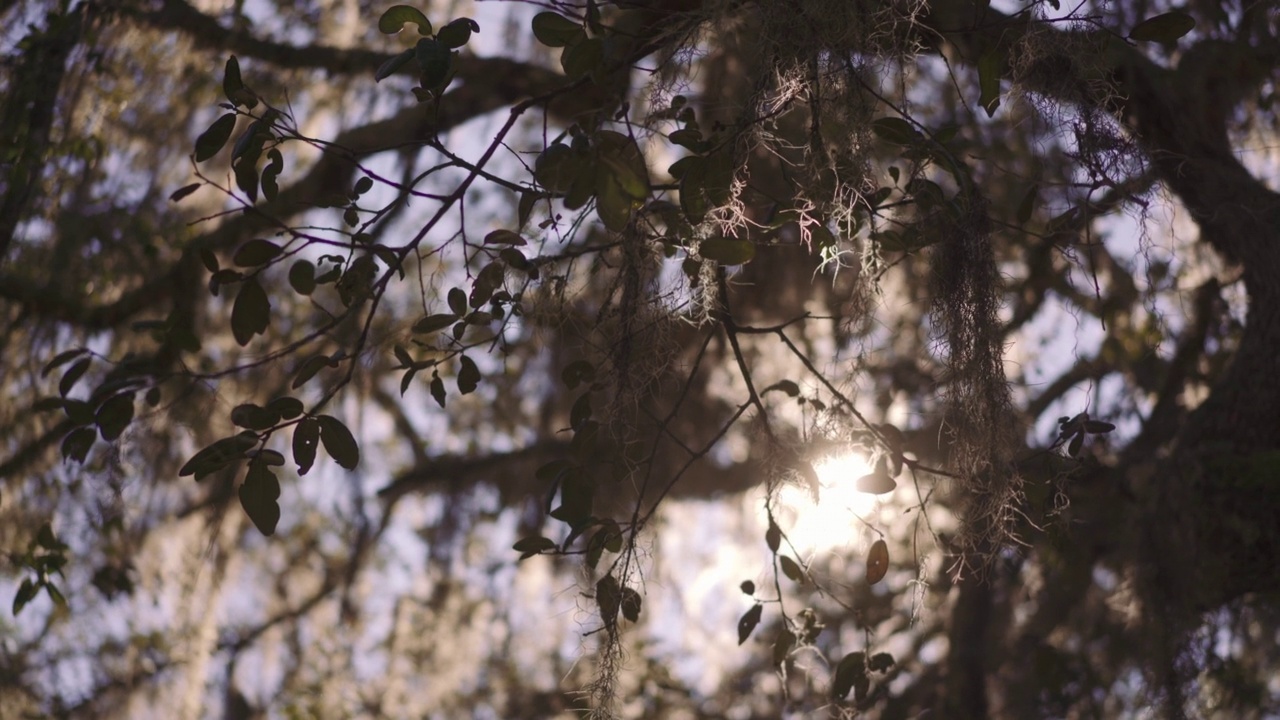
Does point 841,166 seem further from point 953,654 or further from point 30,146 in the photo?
point 953,654

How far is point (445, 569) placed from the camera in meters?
4.09

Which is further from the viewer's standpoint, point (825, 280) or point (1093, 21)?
point (825, 280)

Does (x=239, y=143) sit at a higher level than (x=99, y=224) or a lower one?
lower

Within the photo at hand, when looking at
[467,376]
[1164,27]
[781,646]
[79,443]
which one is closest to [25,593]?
[79,443]

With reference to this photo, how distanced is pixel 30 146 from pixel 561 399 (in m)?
1.93

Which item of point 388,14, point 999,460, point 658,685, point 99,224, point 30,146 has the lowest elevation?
point 999,460

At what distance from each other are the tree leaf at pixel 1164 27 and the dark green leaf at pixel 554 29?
636mm

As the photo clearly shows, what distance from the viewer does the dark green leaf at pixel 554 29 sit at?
132 cm

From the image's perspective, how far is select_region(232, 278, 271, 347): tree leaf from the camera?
135 centimetres

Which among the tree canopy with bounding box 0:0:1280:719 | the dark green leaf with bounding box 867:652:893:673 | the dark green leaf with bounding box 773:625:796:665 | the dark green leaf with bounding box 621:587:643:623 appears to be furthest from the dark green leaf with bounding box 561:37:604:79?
the dark green leaf with bounding box 867:652:893:673

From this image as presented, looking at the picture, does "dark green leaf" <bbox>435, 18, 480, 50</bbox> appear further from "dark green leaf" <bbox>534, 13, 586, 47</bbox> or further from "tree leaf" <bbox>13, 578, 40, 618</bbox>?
"tree leaf" <bbox>13, 578, 40, 618</bbox>

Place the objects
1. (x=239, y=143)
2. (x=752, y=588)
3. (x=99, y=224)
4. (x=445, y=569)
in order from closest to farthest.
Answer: (x=239, y=143) < (x=752, y=588) < (x=99, y=224) < (x=445, y=569)

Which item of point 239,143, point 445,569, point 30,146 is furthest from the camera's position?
point 445,569

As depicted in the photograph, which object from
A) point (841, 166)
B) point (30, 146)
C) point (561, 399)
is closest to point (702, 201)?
point (841, 166)
